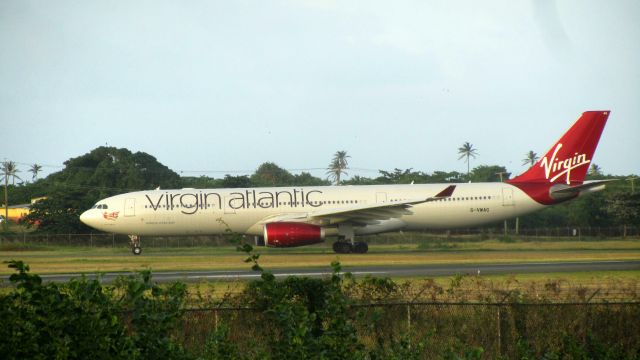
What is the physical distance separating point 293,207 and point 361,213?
378 cm

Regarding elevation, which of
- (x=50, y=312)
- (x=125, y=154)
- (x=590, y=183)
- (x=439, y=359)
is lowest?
(x=439, y=359)

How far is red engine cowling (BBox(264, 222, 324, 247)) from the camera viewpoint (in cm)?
3500

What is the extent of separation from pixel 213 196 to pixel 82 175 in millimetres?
51256

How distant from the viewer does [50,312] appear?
7355 millimetres

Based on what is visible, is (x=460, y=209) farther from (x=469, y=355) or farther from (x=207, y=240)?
(x=469, y=355)

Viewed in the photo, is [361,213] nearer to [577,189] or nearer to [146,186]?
[577,189]

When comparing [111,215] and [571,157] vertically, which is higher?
[571,157]

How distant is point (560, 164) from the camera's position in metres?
39.3

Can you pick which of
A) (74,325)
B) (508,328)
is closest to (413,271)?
(508,328)

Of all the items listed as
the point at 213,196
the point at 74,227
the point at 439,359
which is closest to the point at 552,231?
the point at 213,196

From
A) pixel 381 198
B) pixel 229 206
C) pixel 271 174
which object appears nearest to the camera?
pixel 229 206

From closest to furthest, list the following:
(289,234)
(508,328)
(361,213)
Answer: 1. (508,328)
2. (289,234)
3. (361,213)

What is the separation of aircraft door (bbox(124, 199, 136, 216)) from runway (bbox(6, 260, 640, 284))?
469 inches

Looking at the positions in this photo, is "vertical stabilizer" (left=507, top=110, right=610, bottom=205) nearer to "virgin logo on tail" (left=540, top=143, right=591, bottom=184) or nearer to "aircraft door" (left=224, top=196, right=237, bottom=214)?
"virgin logo on tail" (left=540, top=143, right=591, bottom=184)
